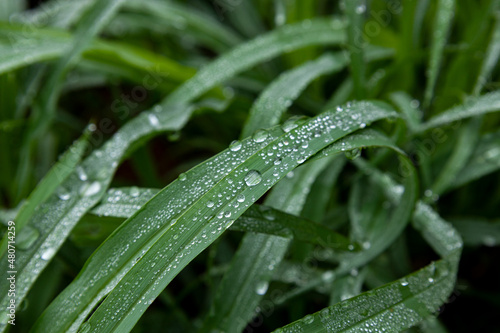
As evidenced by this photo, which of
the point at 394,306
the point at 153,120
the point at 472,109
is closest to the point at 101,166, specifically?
the point at 153,120

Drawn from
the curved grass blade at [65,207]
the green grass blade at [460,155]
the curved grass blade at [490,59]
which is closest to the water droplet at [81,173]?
the curved grass blade at [65,207]

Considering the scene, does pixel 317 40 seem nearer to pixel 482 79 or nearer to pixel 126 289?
pixel 482 79

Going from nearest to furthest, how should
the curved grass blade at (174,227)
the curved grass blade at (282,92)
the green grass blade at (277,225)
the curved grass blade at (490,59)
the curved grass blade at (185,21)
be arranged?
the curved grass blade at (174,227)
the green grass blade at (277,225)
the curved grass blade at (282,92)
the curved grass blade at (490,59)
the curved grass blade at (185,21)

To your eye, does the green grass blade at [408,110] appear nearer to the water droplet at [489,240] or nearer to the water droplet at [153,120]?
the water droplet at [489,240]

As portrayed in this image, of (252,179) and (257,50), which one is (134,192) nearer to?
(252,179)

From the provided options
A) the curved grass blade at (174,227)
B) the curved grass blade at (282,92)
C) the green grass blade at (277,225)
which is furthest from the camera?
the curved grass blade at (282,92)

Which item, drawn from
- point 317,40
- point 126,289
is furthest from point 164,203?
point 317,40

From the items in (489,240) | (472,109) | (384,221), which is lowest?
(489,240)

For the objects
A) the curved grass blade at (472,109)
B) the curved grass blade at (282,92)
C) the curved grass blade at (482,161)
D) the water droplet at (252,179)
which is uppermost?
the curved grass blade at (282,92)
